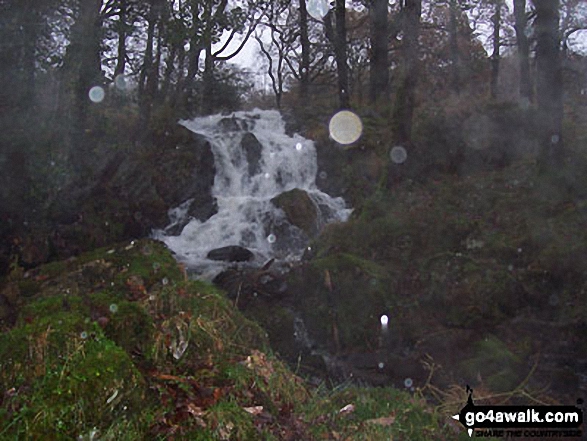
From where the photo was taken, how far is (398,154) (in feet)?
42.8

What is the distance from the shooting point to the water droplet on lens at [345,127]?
19.3 metres

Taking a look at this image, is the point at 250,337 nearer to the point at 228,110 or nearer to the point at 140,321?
the point at 140,321

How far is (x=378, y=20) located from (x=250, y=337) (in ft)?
57.9

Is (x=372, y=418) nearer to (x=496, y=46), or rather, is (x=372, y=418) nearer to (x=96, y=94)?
(x=96, y=94)

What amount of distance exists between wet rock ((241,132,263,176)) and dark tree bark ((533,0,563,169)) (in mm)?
9772

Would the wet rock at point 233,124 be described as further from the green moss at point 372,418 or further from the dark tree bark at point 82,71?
the green moss at point 372,418

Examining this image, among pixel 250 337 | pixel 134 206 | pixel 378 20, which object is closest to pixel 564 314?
pixel 250 337

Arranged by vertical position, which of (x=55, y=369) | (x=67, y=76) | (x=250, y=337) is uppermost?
(x=67, y=76)

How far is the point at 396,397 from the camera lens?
563cm

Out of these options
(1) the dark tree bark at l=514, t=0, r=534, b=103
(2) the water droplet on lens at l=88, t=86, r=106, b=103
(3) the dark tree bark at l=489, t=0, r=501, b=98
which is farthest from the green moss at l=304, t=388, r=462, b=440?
(3) the dark tree bark at l=489, t=0, r=501, b=98

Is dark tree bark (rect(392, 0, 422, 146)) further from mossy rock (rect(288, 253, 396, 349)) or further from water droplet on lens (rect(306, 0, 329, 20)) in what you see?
water droplet on lens (rect(306, 0, 329, 20))

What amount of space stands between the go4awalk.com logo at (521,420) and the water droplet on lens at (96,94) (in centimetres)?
1147

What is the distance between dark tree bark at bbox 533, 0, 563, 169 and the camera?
11.2 meters

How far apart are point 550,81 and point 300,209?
23.4 ft
